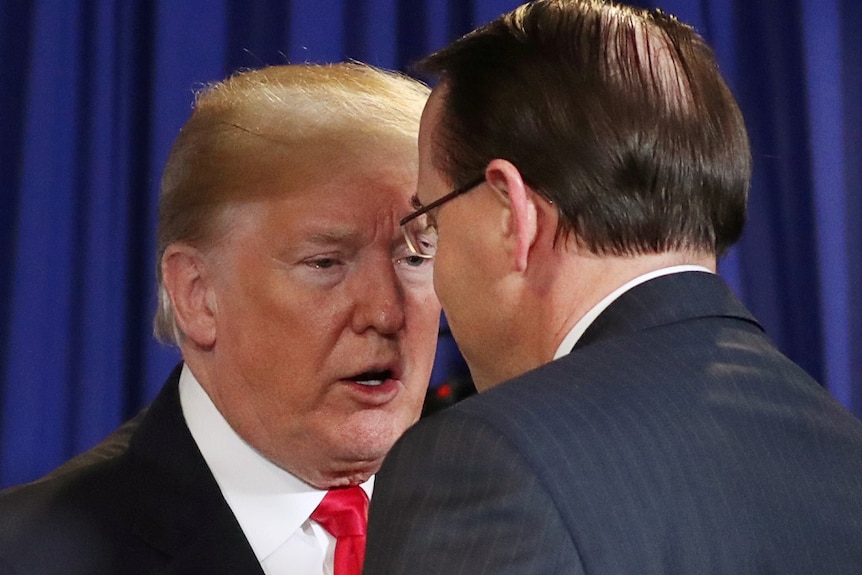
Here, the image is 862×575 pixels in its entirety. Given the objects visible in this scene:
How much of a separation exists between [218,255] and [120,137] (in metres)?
0.87

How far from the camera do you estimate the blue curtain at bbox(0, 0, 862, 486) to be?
87.0 inches

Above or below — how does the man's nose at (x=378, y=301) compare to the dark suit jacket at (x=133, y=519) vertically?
above

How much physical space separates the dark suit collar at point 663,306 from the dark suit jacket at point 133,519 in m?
0.56

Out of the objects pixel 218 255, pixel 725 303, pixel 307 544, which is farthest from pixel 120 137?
pixel 725 303

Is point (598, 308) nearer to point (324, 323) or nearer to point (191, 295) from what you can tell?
point (324, 323)

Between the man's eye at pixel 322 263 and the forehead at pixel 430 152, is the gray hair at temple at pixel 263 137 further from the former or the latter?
the forehead at pixel 430 152

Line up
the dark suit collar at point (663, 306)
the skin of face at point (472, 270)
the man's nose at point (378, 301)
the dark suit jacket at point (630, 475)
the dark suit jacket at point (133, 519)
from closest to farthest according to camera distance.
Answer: the dark suit jacket at point (630, 475)
the dark suit collar at point (663, 306)
the skin of face at point (472, 270)
the dark suit jacket at point (133, 519)
the man's nose at point (378, 301)

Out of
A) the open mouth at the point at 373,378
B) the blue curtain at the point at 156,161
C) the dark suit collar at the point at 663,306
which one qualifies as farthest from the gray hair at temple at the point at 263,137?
the blue curtain at the point at 156,161

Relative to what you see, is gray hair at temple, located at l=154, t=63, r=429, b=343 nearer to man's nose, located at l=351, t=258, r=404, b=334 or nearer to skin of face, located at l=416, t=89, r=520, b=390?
man's nose, located at l=351, t=258, r=404, b=334

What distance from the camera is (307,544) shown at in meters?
1.48

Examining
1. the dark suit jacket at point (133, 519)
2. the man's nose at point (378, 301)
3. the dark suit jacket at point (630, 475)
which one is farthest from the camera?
the man's nose at point (378, 301)

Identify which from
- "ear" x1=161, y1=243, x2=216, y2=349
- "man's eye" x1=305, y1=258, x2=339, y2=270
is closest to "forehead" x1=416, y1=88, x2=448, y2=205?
"man's eye" x1=305, y1=258, x2=339, y2=270

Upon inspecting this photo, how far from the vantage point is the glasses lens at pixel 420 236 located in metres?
1.47

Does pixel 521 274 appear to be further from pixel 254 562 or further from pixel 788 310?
pixel 788 310
